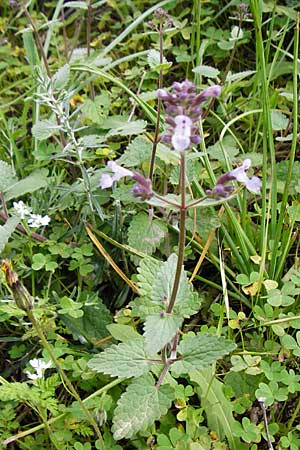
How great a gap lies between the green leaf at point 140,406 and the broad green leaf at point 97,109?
0.89 metres

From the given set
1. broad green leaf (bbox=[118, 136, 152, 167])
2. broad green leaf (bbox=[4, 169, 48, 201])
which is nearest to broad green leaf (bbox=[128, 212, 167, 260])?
broad green leaf (bbox=[118, 136, 152, 167])

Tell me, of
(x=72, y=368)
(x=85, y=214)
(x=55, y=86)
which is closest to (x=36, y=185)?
(x=85, y=214)

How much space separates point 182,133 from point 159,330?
390 millimetres

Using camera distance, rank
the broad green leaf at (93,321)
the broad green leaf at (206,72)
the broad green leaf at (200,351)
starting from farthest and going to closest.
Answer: the broad green leaf at (206,72) → the broad green leaf at (93,321) → the broad green leaf at (200,351)

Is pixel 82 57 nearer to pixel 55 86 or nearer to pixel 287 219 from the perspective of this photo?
pixel 55 86

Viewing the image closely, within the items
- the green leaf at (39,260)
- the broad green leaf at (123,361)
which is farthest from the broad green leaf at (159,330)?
the green leaf at (39,260)

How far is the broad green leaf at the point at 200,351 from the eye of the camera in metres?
1.21

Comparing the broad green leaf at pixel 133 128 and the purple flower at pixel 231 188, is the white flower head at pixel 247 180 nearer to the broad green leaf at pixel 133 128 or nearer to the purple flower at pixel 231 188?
the purple flower at pixel 231 188

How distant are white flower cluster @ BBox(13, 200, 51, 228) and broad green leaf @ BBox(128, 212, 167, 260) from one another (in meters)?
0.22

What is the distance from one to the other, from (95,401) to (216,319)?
385mm

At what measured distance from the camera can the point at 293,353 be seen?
1.41 meters

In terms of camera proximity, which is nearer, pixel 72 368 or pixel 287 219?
pixel 72 368

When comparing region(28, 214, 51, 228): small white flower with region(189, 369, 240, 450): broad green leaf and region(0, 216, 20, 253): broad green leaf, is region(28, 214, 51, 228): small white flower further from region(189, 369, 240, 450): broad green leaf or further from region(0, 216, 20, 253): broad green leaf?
region(189, 369, 240, 450): broad green leaf

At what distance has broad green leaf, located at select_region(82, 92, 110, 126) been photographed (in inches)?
75.0
